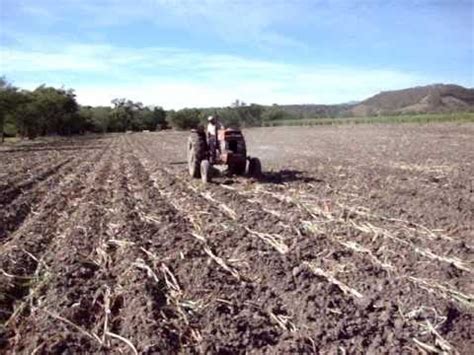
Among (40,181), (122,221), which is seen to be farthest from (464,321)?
(40,181)

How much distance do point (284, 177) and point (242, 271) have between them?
886cm

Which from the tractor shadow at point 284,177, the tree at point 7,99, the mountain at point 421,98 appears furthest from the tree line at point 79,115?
the mountain at point 421,98

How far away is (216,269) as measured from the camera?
6926 mm

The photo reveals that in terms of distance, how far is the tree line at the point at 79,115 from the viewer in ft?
198

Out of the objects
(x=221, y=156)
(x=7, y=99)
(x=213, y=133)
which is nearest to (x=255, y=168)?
(x=221, y=156)

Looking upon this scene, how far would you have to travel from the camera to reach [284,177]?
15609mm

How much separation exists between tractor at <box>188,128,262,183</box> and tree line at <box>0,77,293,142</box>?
3839 centimetres

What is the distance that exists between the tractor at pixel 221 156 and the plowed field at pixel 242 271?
4.39 ft

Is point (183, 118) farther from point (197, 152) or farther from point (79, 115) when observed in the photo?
point (197, 152)

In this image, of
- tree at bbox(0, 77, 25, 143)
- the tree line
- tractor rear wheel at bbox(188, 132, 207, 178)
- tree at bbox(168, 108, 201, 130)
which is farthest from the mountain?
tractor rear wheel at bbox(188, 132, 207, 178)

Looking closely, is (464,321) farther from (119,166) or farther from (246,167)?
(119,166)

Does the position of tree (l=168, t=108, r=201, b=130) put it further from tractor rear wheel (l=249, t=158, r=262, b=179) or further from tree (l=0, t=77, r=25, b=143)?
tractor rear wheel (l=249, t=158, r=262, b=179)

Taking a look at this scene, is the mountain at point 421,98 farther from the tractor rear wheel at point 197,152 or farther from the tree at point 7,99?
the tractor rear wheel at point 197,152

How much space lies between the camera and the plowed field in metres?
5.07
